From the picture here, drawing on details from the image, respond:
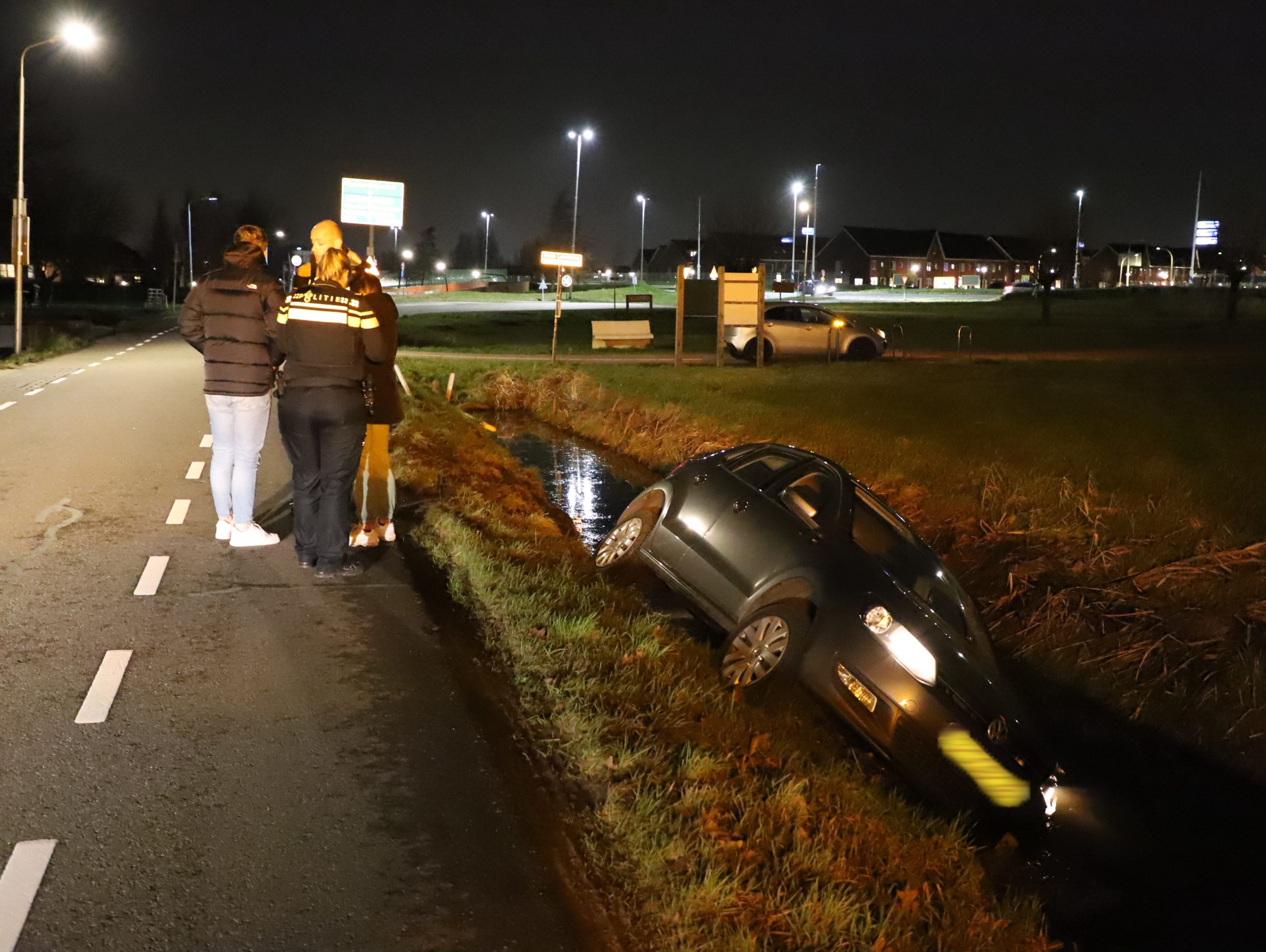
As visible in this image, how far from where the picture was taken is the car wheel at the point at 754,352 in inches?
1166

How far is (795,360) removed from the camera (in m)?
30.1

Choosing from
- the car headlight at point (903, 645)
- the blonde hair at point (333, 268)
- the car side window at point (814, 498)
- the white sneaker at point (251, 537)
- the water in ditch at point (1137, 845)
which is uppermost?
the blonde hair at point (333, 268)

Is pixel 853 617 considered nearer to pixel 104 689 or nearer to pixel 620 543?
pixel 620 543

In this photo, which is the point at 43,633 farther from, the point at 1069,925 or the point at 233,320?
the point at 1069,925

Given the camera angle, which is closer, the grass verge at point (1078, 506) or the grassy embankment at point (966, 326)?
the grass verge at point (1078, 506)

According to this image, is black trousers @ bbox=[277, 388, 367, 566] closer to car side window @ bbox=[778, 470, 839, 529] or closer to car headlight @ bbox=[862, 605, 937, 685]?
car side window @ bbox=[778, 470, 839, 529]

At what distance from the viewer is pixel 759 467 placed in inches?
287

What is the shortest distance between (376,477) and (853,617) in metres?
4.20

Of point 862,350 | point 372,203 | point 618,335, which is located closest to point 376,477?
point 372,203

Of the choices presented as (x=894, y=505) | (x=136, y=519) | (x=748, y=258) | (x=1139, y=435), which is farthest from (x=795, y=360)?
(x=748, y=258)

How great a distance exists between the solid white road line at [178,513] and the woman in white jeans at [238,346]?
4.24 ft

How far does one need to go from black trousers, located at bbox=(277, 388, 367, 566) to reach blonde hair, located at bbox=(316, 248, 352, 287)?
65 centimetres

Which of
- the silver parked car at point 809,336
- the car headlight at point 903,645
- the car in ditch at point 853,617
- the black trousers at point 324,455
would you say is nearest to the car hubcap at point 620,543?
the car in ditch at point 853,617

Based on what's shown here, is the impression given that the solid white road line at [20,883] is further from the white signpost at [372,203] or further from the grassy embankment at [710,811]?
the white signpost at [372,203]
